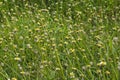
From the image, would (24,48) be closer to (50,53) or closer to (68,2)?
(50,53)

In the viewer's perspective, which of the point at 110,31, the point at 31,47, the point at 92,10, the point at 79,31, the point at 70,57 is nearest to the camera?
the point at 70,57

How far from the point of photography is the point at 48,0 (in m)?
4.60

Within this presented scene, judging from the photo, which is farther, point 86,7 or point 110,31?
point 86,7

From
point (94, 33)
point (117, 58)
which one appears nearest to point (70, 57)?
point (117, 58)

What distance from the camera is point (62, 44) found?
3066mm

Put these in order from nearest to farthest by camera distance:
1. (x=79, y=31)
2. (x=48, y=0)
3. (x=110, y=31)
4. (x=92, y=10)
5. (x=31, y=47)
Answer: (x=31, y=47)
(x=79, y=31)
(x=110, y=31)
(x=92, y=10)
(x=48, y=0)

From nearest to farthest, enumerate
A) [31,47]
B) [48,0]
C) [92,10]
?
[31,47]
[92,10]
[48,0]

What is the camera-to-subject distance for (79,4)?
437 cm

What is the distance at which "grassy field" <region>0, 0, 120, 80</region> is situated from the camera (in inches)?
101

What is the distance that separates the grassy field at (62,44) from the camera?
257cm

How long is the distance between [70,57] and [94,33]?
2.22ft

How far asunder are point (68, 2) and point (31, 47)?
1.57 metres

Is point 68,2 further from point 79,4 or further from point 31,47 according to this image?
point 31,47

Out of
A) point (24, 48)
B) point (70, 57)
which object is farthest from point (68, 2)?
point (70, 57)
